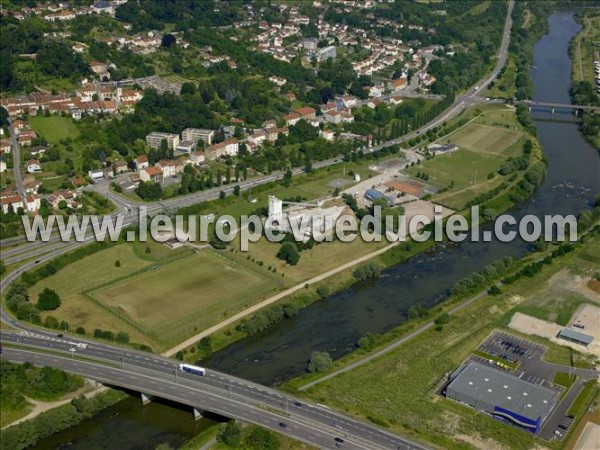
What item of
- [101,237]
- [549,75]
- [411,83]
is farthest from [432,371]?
[549,75]

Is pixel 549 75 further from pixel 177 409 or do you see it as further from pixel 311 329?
pixel 177 409

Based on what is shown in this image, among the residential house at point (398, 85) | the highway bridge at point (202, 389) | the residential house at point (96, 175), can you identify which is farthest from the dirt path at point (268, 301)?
the residential house at point (398, 85)

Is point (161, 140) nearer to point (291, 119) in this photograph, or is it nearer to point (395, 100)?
point (291, 119)

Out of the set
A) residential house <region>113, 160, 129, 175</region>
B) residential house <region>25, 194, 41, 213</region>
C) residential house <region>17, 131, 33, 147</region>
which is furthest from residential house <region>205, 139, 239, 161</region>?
residential house <region>25, 194, 41, 213</region>

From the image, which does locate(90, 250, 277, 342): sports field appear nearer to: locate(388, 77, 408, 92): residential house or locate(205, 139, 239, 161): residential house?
locate(205, 139, 239, 161): residential house

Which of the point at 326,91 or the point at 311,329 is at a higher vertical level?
the point at 326,91

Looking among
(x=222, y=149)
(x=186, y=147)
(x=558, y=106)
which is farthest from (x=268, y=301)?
(x=558, y=106)
